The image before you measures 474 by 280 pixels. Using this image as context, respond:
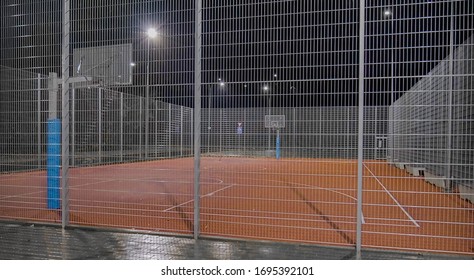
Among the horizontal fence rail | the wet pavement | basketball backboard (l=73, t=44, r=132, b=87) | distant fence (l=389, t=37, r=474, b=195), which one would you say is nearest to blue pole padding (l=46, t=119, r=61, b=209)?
the horizontal fence rail

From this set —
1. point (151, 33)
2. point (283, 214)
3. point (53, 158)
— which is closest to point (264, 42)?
point (151, 33)

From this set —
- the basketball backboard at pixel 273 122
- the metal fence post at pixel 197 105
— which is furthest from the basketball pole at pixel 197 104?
the basketball backboard at pixel 273 122

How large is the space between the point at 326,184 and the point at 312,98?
24.2ft

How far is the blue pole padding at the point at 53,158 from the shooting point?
6.50 m

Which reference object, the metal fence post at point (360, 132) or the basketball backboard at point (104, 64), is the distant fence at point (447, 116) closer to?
the metal fence post at point (360, 132)

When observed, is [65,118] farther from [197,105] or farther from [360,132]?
[360,132]

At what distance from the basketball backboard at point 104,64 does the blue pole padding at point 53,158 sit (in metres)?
0.89

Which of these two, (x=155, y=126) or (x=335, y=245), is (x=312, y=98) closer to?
(x=335, y=245)

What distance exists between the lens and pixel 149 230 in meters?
5.91

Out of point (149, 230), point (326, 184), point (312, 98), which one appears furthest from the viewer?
point (326, 184)

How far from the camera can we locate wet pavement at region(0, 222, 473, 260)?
470 cm

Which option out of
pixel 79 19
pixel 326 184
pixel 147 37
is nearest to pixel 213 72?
pixel 147 37

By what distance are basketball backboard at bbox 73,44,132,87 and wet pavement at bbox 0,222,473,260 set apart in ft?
8.61
